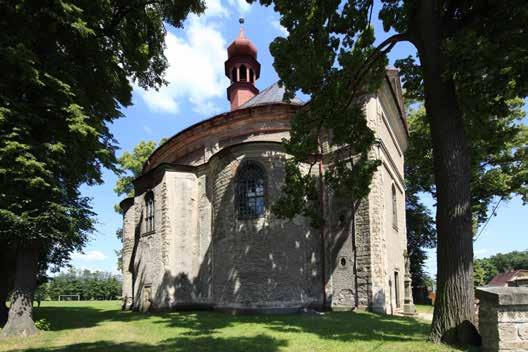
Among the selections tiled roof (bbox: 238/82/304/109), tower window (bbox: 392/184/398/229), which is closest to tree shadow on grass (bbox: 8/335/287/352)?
tower window (bbox: 392/184/398/229)

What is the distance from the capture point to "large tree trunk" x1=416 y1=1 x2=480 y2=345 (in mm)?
7312

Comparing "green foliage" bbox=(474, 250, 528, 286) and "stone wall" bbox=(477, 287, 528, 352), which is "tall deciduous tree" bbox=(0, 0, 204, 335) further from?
"green foliage" bbox=(474, 250, 528, 286)

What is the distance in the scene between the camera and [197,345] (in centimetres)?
840

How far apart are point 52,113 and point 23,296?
558 centimetres

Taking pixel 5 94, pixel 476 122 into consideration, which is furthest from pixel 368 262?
pixel 5 94

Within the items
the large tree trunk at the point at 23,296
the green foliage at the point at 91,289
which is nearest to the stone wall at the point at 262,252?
the large tree trunk at the point at 23,296

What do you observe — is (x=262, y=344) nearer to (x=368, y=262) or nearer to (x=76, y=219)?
(x=76, y=219)

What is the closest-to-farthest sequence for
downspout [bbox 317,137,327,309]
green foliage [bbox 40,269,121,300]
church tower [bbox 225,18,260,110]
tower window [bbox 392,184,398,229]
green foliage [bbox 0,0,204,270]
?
green foliage [bbox 0,0,204,270]
downspout [bbox 317,137,327,309]
tower window [bbox 392,184,398,229]
church tower [bbox 225,18,260,110]
green foliage [bbox 40,269,121,300]

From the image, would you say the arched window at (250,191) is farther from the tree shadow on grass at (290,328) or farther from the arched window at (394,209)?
the arched window at (394,209)

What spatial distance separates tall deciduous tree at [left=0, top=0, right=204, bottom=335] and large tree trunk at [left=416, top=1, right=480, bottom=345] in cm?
935

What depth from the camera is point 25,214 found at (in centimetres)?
1020

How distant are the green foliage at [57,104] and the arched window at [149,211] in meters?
6.24

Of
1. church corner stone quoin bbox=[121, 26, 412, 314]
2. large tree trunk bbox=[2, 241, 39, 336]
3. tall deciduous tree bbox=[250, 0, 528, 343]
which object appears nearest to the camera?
tall deciduous tree bbox=[250, 0, 528, 343]

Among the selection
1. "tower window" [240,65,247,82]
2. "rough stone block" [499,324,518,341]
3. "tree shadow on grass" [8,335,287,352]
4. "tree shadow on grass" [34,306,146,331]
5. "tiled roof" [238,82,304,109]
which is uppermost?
"tower window" [240,65,247,82]
